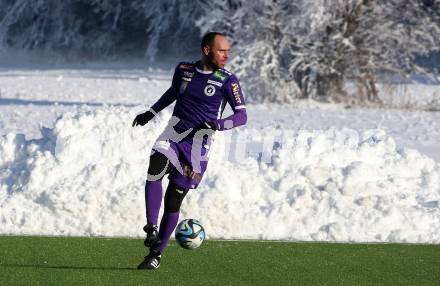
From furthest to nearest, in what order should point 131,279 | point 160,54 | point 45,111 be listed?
point 160,54
point 45,111
point 131,279

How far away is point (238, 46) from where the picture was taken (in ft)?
93.2

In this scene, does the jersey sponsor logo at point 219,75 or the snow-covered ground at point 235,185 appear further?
the snow-covered ground at point 235,185

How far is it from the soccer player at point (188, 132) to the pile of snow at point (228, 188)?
3.23 meters

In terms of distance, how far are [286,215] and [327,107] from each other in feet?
52.3

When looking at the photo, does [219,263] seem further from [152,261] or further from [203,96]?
[203,96]

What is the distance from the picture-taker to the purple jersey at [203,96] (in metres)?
9.04

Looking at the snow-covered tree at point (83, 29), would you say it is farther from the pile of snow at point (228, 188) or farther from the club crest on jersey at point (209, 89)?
the club crest on jersey at point (209, 89)

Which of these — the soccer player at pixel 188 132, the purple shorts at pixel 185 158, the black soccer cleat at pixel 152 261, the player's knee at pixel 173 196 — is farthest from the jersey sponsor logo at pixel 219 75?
the black soccer cleat at pixel 152 261

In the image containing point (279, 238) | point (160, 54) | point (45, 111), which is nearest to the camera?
point (279, 238)

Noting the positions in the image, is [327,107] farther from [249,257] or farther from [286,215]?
[249,257]

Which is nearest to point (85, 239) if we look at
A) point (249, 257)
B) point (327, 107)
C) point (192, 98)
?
point (249, 257)

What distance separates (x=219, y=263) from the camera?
992 cm

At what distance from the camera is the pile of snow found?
12.3 meters

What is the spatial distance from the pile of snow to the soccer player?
3.23m
